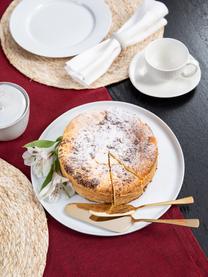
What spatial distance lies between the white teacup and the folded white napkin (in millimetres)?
82

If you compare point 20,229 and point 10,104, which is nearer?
point 20,229

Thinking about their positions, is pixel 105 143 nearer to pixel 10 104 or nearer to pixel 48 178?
pixel 48 178

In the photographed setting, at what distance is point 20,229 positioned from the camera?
87 cm

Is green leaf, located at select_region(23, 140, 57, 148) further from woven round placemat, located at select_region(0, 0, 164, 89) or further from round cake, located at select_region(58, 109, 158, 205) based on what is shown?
woven round placemat, located at select_region(0, 0, 164, 89)

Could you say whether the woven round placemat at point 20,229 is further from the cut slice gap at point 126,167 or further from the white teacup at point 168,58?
the white teacup at point 168,58

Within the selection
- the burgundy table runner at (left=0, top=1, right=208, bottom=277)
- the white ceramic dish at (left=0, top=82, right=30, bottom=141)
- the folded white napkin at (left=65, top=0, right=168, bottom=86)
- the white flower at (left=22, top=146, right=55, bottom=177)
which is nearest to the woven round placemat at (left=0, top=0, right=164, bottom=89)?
the folded white napkin at (left=65, top=0, right=168, bottom=86)

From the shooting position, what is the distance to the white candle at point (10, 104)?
3.21 ft

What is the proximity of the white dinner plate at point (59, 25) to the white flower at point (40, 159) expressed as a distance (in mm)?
323

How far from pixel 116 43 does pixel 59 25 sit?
19cm

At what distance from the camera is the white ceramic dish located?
978mm

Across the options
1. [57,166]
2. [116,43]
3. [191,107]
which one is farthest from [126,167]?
[116,43]

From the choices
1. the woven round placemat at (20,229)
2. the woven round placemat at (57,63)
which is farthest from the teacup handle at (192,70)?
the woven round placemat at (20,229)

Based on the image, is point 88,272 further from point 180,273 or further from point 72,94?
point 72,94

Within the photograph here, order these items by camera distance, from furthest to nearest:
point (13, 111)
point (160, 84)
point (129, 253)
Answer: point (160, 84)
point (13, 111)
point (129, 253)
